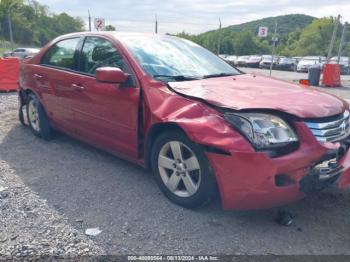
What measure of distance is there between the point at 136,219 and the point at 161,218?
0.70 feet

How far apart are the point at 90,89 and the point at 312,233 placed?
2.67 meters

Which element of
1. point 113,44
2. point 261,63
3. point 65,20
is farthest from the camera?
point 65,20

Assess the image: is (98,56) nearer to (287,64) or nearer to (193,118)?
(193,118)

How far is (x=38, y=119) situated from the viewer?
5.06 m

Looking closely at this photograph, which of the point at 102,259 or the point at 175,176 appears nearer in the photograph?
the point at 102,259

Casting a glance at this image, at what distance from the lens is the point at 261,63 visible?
3412cm

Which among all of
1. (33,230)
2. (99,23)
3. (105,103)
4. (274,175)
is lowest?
(33,230)

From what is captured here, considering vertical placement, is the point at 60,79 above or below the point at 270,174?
above

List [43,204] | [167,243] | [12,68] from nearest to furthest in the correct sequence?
1. [167,243]
2. [43,204]
3. [12,68]

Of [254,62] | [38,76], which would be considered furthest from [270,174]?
[254,62]

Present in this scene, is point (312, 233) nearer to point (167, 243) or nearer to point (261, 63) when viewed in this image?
point (167, 243)

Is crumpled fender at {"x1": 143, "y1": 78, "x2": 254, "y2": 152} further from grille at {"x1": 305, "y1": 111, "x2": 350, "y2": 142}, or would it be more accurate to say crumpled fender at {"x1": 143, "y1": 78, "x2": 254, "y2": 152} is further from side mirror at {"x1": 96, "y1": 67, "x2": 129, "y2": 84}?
grille at {"x1": 305, "y1": 111, "x2": 350, "y2": 142}

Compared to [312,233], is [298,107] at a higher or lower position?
higher

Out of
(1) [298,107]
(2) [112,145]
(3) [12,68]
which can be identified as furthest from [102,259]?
(3) [12,68]
